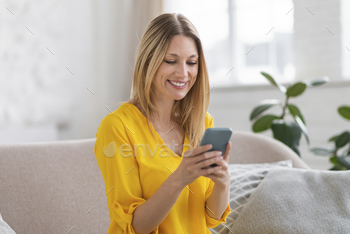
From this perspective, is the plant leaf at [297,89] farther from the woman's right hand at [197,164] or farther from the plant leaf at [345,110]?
the woman's right hand at [197,164]

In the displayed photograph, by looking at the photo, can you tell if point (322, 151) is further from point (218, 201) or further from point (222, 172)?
point (222, 172)

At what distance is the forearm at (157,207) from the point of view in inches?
36.7

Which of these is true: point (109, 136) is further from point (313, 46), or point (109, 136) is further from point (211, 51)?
point (211, 51)

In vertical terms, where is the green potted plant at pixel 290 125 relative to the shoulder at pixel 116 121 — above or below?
below

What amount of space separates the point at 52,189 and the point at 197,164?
67 cm

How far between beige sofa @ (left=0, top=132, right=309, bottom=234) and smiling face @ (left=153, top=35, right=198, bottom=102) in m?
0.51

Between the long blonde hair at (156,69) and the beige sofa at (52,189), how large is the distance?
0.39 metres

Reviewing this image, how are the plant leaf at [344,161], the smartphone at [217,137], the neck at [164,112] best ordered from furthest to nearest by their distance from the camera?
the plant leaf at [344,161], the neck at [164,112], the smartphone at [217,137]

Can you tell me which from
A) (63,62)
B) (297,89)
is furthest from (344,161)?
(63,62)

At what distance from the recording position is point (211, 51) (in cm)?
324

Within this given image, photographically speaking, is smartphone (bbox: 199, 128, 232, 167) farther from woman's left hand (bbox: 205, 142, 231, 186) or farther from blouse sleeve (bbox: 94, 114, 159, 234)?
blouse sleeve (bbox: 94, 114, 159, 234)

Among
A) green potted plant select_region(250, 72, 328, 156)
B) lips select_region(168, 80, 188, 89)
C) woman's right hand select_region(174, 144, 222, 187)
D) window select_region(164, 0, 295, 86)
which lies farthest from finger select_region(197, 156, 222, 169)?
window select_region(164, 0, 295, 86)

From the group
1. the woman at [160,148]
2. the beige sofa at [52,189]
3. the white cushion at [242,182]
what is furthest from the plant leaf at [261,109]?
the beige sofa at [52,189]

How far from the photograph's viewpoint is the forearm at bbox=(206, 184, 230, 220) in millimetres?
1070
